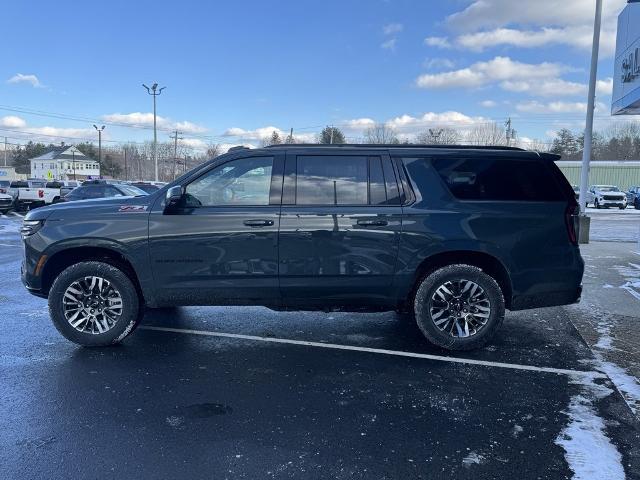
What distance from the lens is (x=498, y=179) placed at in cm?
488

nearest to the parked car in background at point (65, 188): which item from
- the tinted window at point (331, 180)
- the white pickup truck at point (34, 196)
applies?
the white pickup truck at point (34, 196)

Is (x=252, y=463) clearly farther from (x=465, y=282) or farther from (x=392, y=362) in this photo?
(x=465, y=282)

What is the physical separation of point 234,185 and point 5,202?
26.7 m

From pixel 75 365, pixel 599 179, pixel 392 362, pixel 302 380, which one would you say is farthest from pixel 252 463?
pixel 599 179

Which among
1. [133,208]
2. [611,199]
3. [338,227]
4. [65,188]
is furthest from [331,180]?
[611,199]

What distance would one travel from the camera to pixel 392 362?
465cm

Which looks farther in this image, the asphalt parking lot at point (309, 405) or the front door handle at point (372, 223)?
the front door handle at point (372, 223)

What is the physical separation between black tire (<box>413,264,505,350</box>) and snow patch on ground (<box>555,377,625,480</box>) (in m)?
1.08

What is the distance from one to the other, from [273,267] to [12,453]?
8.16ft

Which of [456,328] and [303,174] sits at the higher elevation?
[303,174]

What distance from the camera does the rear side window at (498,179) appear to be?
485 centimetres

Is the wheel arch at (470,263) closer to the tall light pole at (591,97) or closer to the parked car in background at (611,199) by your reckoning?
the tall light pole at (591,97)

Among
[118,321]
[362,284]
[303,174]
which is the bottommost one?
[118,321]

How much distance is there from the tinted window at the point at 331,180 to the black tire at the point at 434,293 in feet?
3.42
